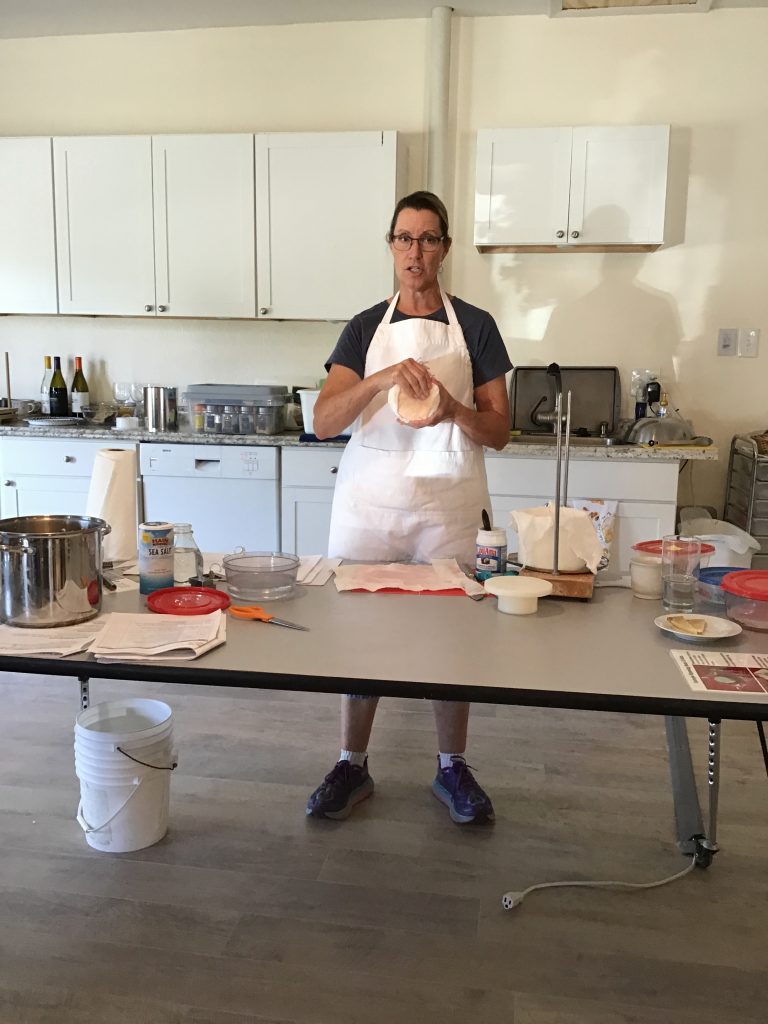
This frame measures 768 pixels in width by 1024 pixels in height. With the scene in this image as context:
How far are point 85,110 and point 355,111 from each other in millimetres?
1366

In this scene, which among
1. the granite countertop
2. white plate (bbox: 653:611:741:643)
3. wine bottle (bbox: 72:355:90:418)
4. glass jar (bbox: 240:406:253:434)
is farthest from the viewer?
wine bottle (bbox: 72:355:90:418)

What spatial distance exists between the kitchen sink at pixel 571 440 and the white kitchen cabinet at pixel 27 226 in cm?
230

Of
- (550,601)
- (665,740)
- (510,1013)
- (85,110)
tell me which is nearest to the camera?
(510,1013)

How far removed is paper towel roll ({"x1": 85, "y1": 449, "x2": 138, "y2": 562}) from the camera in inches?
75.3

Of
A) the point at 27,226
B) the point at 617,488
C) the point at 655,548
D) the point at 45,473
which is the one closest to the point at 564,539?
the point at 655,548

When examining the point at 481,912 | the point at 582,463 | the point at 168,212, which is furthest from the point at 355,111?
the point at 481,912

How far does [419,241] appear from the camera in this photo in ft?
7.05

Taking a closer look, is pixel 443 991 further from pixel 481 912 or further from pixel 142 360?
pixel 142 360

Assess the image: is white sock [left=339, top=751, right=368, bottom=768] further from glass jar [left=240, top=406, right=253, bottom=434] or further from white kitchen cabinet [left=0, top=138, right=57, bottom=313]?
white kitchen cabinet [left=0, top=138, right=57, bottom=313]

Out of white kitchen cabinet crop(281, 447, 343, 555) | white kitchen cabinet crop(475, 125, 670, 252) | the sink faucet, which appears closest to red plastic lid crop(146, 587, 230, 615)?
white kitchen cabinet crop(281, 447, 343, 555)

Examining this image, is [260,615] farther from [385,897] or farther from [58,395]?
[58,395]

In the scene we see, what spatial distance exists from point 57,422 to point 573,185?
2607 millimetres

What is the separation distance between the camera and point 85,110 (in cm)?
424

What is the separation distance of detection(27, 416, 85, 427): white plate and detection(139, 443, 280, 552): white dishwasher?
0.53m
